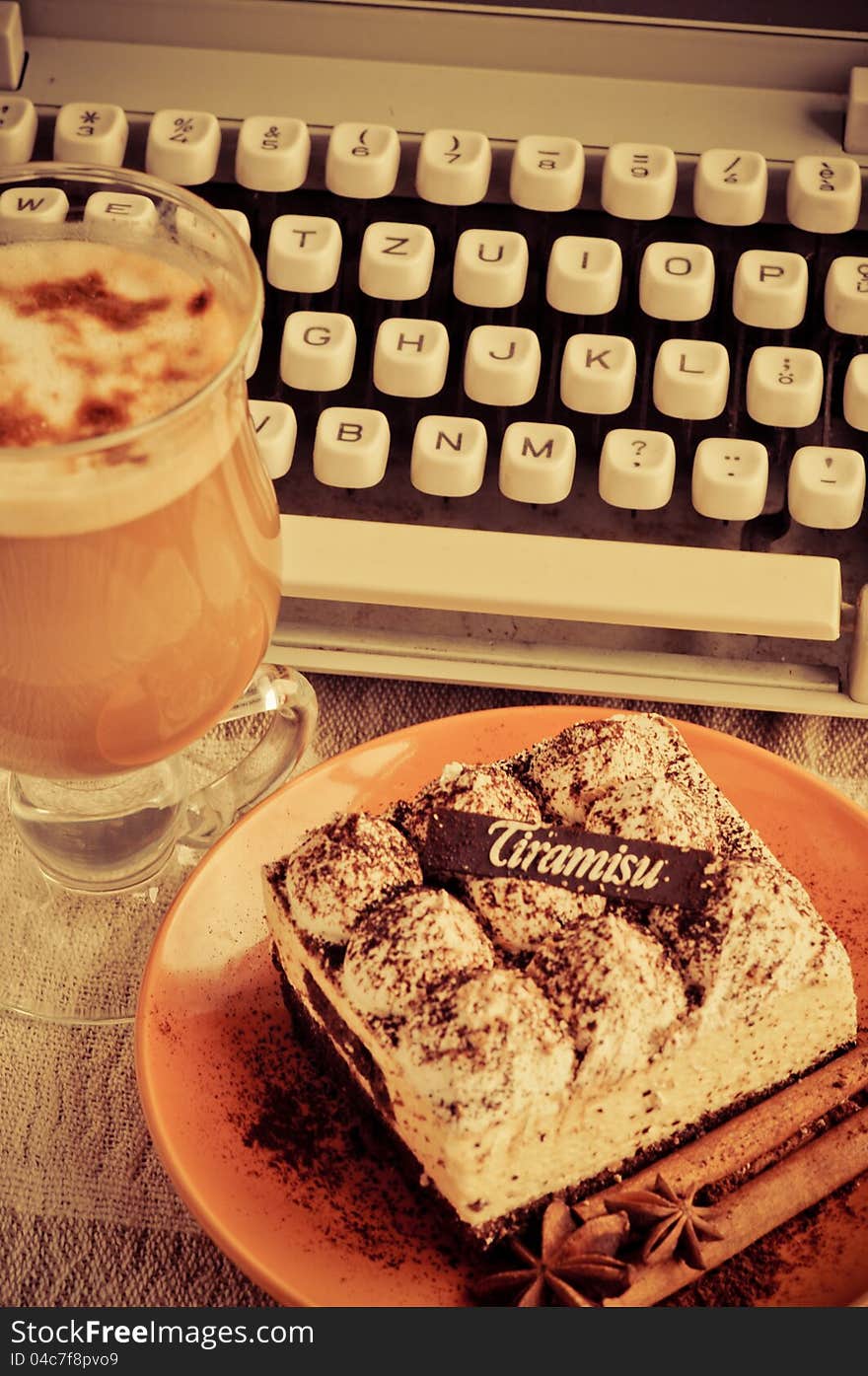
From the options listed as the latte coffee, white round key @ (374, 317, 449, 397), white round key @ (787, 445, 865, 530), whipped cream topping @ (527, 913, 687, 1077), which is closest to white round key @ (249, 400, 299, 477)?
white round key @ (374, 317, 449, 397)

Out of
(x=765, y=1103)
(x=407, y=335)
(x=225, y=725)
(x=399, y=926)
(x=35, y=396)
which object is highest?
(x=35, y=396)

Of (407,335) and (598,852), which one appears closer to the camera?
(598,852)

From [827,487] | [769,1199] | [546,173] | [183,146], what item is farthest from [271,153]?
[769,1199]

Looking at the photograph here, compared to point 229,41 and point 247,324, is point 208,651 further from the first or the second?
point 229,41

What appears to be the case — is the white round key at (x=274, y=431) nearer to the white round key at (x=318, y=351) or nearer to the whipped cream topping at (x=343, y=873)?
the white round key at (x=318, y=351)

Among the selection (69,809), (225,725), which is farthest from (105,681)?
(225,725)

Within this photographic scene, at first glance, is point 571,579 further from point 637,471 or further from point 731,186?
point 731,186
